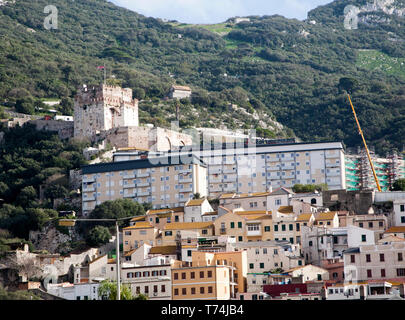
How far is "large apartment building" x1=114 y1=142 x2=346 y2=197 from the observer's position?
105750 mm

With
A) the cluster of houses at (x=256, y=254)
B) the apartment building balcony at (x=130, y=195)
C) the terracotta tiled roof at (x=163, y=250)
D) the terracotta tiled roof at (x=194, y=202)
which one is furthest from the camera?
the apartment building balcony at (x=130, y=195)

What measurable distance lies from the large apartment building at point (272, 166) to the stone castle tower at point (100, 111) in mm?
13224

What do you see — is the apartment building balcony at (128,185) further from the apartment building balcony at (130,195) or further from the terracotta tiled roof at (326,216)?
the terracotta tiled roof at (326,216)

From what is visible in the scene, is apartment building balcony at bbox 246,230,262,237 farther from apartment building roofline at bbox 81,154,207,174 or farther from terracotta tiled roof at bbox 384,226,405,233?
apartment building roofline at bbox 81,154,207,174

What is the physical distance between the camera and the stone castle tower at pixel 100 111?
121 meters

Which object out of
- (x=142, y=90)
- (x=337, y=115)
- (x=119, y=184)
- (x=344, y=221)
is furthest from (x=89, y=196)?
(x=337, y=115)

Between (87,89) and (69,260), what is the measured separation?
51476 millimetres

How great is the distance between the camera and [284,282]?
64.6 meters

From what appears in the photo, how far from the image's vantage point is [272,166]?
107 m

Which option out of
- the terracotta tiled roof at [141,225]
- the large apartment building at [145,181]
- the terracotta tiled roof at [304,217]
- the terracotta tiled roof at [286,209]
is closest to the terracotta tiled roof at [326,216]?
the terracotta tiled roof at [304,217]

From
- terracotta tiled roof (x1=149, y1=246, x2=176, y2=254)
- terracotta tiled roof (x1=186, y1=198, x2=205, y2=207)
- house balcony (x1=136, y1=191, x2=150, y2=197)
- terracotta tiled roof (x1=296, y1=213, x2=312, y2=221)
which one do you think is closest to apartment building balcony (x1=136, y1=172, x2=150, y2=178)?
house balcony (x1=136, y1=191, x2=150, y2=197)

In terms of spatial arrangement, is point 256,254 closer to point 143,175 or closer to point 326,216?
point 326,216

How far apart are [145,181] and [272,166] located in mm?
17436

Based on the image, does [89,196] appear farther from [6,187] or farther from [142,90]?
[142,90]
